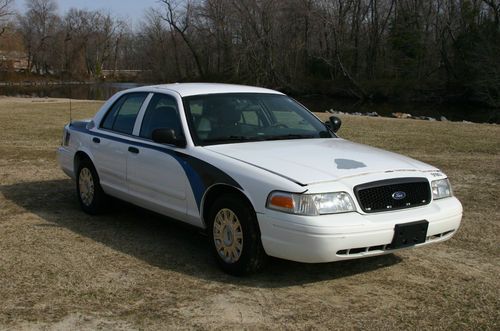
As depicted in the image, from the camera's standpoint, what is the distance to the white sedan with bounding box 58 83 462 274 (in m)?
4.41

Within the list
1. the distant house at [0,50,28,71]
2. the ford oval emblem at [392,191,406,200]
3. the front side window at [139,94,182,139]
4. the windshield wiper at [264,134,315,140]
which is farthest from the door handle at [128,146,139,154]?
the distant house at [0,50,28,71]

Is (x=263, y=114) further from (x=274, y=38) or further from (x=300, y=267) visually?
(x=274, y=38)

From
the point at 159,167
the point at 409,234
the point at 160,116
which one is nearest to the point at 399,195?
the point at 409,234

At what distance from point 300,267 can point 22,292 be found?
221 centimetres

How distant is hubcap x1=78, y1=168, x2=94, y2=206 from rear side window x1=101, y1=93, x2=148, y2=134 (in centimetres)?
60

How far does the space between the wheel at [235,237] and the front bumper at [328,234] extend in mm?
114

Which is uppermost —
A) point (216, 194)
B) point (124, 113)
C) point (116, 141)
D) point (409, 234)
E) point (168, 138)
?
point (124, 113)

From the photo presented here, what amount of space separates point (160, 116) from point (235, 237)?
69.2 inches

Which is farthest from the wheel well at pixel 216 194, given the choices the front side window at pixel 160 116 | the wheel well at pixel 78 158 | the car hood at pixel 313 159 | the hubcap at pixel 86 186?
the wheel well at pixel 78 158

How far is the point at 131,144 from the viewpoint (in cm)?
609

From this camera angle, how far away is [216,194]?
505cm

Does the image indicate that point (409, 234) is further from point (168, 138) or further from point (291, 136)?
point (168, 138)

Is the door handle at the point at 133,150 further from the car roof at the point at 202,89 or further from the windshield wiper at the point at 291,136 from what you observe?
the windshield wiper at the point at 291,136

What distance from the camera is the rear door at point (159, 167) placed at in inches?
213
